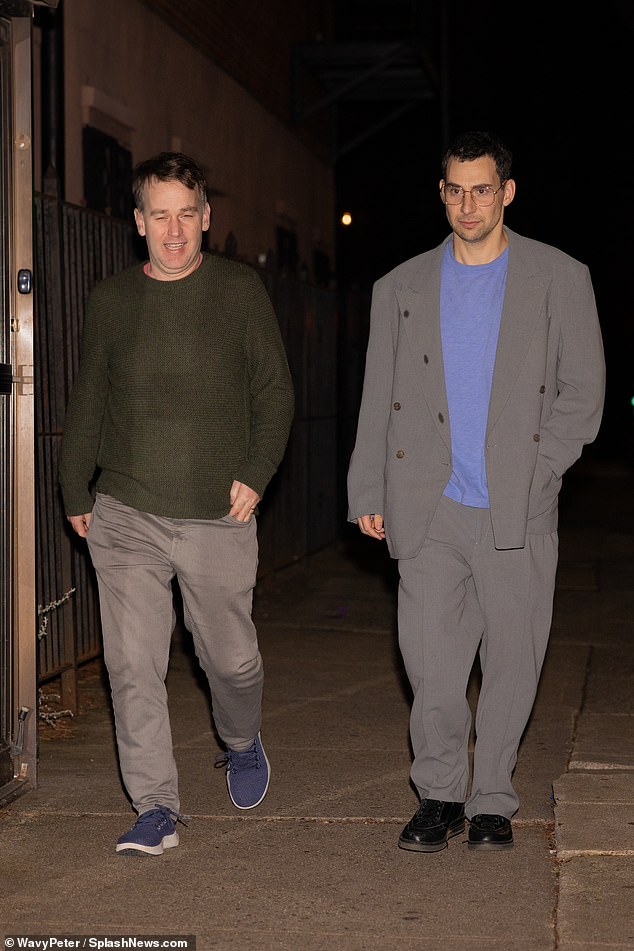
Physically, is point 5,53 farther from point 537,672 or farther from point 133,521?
point 537,672

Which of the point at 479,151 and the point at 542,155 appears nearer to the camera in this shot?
the point at 479,151

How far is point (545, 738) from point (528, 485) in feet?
7.39

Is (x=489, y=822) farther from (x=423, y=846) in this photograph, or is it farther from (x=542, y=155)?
(x=542, y=155)

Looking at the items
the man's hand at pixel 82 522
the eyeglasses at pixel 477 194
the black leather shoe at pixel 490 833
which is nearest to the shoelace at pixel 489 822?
the black leather shoe at pixel 490 833

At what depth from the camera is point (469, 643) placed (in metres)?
5.25

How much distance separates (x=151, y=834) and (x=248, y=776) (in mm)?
640

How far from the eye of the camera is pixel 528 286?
504 cm

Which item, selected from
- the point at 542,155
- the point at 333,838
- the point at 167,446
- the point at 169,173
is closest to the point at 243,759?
the point at 333,838

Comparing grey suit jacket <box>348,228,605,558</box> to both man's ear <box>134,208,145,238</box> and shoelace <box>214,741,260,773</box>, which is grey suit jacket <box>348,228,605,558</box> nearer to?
man's ear <box>134,208,145,238</box>

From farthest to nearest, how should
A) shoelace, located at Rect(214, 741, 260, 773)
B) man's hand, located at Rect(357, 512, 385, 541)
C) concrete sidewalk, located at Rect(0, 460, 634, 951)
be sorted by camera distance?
1. shoelace, located at Rect(214, 741, 260, 773)
2. man's hand, located at Rect(357, 512, 385, 541)
3. concrete sidewalk, located at Rect(0, 460, 634, 951)

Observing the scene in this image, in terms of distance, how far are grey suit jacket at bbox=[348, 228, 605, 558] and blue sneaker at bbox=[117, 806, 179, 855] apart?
1.18 meters

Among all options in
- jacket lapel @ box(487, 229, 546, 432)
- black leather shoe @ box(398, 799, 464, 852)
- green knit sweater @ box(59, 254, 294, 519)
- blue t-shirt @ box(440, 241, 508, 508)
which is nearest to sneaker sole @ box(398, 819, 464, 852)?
black leather shoe @ box(398, 799, 464, 852)

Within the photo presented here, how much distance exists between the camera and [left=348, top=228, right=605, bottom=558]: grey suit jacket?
502 cm

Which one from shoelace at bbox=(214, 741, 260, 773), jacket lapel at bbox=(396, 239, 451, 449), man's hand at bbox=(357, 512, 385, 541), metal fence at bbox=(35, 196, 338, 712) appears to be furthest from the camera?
metal fence at bbox=(35, 196, 338, 712)
